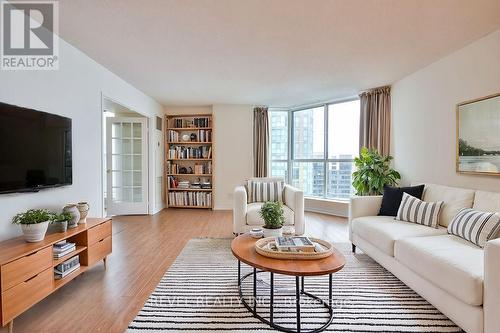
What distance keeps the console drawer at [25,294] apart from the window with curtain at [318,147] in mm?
4651

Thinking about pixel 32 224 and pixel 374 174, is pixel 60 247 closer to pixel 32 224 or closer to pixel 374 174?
pixel 32 224

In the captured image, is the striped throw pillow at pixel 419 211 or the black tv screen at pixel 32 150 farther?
the striped throw pillow at pixel 419 211

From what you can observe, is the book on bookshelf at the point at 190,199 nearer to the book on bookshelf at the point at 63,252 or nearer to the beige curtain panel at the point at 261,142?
the beige curtain panel at the point at 261,142

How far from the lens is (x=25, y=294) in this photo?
66.6 inches

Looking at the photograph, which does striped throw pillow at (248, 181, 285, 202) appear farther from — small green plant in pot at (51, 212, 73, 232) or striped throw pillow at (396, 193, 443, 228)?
small green plant in pot at (51, 212, 73, 232)

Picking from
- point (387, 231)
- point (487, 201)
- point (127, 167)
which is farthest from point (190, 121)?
point (487, 201)

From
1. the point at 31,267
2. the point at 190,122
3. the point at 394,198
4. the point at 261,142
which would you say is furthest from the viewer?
the point at 190,122

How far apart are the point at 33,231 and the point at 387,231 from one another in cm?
293

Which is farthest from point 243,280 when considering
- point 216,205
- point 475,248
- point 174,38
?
point 216,205

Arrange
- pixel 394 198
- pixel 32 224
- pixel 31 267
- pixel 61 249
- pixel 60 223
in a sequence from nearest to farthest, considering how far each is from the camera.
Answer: pixel 31 267, pixel 32 224, pixel 61 249, pixel 60 223, pixel 394 198

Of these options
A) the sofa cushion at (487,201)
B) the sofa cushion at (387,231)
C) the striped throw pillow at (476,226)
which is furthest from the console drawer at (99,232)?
the sofa cushion at (487,201)

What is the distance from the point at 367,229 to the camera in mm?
2705

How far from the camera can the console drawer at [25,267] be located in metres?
1.55

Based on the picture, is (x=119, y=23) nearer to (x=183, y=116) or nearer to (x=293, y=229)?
(x=293, y=229)
